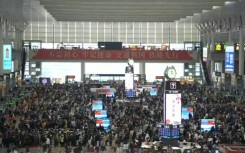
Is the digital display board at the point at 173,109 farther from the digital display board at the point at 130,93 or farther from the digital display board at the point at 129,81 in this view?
the digital display board at the point at 129,81

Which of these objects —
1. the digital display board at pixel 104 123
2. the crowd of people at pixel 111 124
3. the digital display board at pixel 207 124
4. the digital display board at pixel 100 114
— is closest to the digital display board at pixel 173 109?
the crowd of people at pixel 111 124

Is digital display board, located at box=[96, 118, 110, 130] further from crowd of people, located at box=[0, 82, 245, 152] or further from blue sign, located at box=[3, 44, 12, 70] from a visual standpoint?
blue sign, located at box=[3, 44, 12, 70]

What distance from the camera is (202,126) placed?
85.7 ft

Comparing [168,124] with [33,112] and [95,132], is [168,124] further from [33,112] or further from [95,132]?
[33,112]

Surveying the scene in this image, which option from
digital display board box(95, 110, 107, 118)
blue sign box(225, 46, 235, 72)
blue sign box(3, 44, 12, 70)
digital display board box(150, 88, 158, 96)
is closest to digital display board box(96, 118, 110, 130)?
digital display board box(95, 110, 107, 118)

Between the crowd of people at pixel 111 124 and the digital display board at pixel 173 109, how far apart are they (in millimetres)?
1238

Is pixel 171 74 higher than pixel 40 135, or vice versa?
pixel 171 74

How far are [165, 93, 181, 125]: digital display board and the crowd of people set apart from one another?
1.24 metres

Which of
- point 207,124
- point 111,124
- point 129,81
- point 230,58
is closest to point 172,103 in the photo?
point 207,124

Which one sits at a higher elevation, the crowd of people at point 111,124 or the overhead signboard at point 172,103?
the overhead signboard at point 172,103

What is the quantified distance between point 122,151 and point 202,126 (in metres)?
5.69

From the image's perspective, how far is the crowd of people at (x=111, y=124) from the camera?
23359 mm

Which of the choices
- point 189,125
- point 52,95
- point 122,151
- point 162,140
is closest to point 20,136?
point 122,151

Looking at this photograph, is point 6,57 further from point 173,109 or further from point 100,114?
point 173,109
